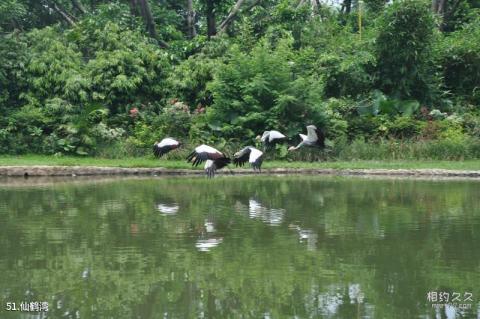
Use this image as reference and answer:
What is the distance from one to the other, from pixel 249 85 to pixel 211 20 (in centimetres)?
889

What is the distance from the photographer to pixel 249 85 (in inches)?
902

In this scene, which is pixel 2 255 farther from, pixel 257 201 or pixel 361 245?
pixel 257 201

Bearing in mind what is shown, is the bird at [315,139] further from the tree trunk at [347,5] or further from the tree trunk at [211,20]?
the tree trunk at [347,5]

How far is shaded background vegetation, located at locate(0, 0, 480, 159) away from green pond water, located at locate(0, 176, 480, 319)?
747cm

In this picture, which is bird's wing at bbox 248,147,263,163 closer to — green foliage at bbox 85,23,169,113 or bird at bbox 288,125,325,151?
bird at bbox 288,125,325,151

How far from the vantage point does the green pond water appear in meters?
6.83

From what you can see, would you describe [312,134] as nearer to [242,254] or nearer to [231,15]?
[242,254]

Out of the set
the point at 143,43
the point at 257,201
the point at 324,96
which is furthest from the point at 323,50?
the point at 257,201

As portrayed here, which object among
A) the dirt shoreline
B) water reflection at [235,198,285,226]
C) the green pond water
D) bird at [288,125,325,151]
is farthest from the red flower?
water reflection at [235,198,285,226]

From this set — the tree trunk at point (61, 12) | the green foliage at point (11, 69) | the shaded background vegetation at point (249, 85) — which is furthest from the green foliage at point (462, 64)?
the tree trunk at point (61, 12)

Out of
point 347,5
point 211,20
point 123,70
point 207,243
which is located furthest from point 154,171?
point 347,5

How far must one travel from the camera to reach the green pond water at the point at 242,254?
6.83m

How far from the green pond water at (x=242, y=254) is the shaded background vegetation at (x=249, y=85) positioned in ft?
24.5

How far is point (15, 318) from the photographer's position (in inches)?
252
